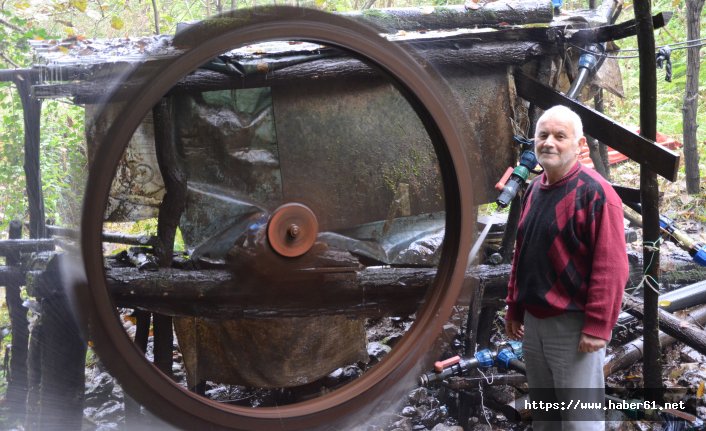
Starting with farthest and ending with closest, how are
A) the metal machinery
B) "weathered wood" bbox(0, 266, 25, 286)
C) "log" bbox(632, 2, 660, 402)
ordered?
"weathered wood" bbox(0, 266, 25, 286) → "log" bbox(632, 2, 660, 402) → the metal machinery

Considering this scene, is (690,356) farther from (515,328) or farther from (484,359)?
(515,328)

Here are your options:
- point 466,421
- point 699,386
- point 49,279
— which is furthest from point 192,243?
point 699,386

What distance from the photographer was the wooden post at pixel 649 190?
9.53 ft

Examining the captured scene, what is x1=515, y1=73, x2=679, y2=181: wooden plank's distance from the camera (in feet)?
9.03

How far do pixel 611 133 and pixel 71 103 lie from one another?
2479mm

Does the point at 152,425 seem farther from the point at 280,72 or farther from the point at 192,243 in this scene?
the point at 280,72

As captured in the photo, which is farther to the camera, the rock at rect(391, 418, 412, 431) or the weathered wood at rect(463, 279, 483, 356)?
the rock at rect(391, 418, 412, 431)

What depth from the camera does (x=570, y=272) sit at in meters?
2.29

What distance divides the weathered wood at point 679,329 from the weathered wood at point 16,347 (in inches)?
128

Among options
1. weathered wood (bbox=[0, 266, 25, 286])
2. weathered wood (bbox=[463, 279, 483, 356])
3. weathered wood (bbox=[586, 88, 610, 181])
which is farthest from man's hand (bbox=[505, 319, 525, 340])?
weathered wood (bbox=[586, 88, 610, 181])

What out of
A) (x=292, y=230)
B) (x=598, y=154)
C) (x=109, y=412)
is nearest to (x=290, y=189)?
(x=292, y=230)

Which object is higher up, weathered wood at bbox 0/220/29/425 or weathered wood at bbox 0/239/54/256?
weathered wood at bbox 0/239/54/256

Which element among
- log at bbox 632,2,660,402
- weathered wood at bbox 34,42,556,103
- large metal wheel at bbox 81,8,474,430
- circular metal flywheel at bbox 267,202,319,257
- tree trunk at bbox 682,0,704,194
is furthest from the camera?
tree trunk at bbox 682,0,704,194

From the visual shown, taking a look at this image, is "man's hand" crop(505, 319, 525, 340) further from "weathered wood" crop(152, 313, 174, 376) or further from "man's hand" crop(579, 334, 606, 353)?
"weathered wood" crop(152, 313, 174, 376)
